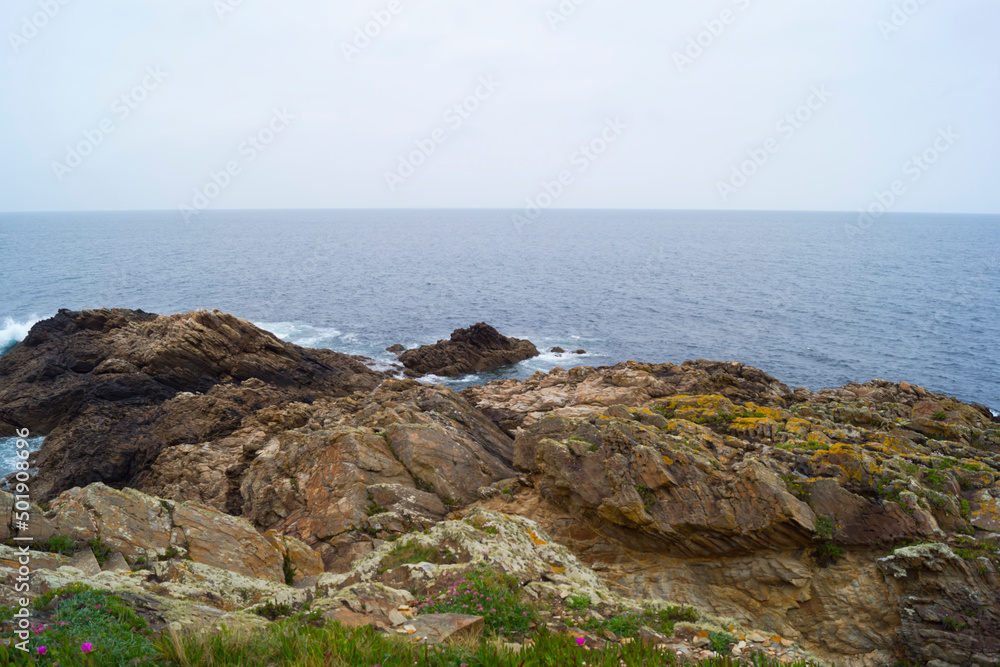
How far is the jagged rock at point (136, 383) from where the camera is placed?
27.5m

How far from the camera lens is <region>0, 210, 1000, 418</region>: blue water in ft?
170

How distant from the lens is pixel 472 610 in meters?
9.12

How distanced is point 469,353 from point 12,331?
4698cm

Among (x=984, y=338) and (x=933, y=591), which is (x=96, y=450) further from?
(x=984, y=338)

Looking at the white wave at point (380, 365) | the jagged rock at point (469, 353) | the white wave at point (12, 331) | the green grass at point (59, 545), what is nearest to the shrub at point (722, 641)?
the green grass at point (59, 545)

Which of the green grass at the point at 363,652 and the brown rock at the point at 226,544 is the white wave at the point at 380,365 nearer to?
the brown rock at the point at 226,544

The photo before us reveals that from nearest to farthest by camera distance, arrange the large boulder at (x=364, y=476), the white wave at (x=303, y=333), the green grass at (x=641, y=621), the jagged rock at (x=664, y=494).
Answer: the green grass at (x=641, y=621) < the jagged rock at (x=664, y=494) < the large boulder at (x=364, y=476) < the white wave at (x=303, y=333)

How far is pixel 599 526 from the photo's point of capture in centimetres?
1499

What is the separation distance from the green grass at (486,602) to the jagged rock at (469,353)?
121 ft

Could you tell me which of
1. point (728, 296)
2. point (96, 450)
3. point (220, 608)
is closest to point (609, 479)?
point (220, 608)

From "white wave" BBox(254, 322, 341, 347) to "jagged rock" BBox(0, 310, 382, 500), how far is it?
1126 cm

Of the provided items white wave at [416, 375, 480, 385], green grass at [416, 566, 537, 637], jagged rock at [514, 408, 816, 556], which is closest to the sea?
white wave at [416, 375, 480, 385]

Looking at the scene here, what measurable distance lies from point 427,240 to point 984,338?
159099 mm

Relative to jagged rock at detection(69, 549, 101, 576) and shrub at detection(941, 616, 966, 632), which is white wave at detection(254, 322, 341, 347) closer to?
jagged rock at detection(69, 549, 101, 576)
